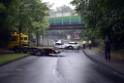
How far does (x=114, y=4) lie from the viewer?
2205 centimetres

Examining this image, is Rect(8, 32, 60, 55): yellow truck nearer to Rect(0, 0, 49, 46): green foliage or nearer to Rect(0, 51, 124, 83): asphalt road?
Rect(0, 0, 49, 46): green foliage

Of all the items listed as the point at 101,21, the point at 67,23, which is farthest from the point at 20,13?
the point at 67,23

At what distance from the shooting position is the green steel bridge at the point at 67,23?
85.4 metres

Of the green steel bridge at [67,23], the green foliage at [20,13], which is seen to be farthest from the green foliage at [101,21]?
the green steel bridge at [67,23]

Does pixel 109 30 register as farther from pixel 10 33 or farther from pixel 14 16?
pixel 10 33

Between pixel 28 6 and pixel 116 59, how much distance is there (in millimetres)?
19181

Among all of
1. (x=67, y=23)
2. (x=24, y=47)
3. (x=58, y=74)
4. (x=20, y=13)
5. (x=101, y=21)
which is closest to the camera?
(x=58, y=74)

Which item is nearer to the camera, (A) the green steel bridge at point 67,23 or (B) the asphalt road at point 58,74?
(B) the asphalt road at point 58,74

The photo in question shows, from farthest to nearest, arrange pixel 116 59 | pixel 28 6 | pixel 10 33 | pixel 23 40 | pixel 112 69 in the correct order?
1. pixel 10 33
2. pixel 23 40
3. pixel 28 6
4. pixel 116 59
5. pixel 112 69

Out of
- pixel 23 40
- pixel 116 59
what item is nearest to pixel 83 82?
pixel 116 59

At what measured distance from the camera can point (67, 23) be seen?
289 feet

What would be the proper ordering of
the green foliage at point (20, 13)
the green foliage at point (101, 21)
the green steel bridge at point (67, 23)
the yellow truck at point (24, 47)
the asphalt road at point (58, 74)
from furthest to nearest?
the green steel bridge at point (67, 23)
the yellow truck at point (24, 47)
the green foliage at point (20, 13)
the green foliage at point (101, 21)
the asphalt road at point (58, 74)

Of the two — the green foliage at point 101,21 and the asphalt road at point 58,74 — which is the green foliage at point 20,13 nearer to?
the green foliage at point 101,21

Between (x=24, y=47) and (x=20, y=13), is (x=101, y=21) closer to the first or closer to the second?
(x=20, y=13)
